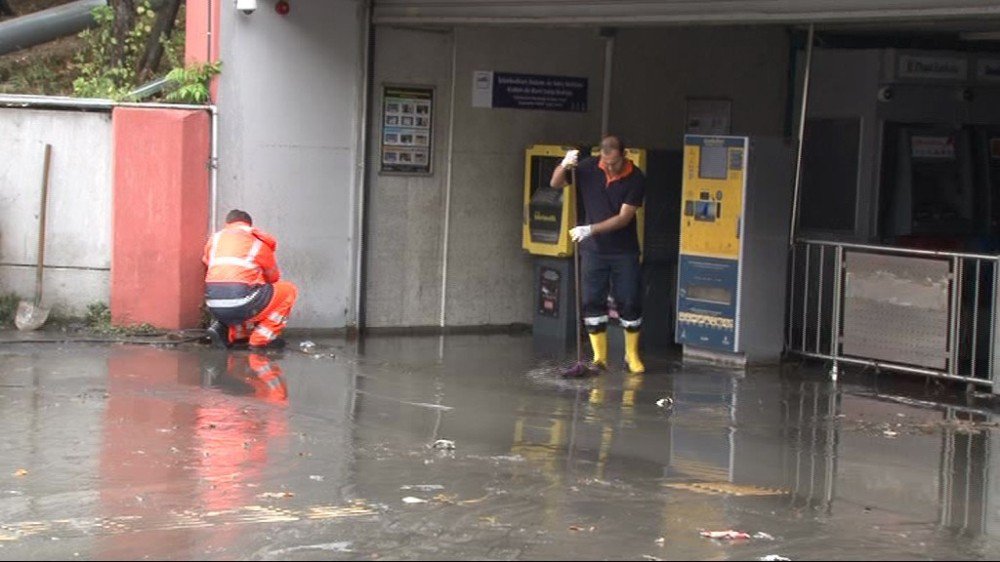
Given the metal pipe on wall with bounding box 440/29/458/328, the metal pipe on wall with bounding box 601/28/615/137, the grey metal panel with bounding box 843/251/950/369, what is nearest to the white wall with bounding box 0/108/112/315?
the metal pipe on wall with bounding box 440/29/458/328

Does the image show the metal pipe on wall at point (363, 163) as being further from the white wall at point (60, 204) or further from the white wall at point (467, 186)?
the white wall at point (60, 204)

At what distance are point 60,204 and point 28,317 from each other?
98 centimetres

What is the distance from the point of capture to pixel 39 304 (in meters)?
12.6

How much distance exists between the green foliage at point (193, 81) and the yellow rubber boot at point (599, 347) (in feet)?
12.8

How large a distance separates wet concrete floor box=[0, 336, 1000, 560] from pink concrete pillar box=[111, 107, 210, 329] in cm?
62

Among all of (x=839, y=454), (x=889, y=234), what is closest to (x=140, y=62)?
(x=889, y=234)

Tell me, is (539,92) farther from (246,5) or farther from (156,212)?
(156,212)

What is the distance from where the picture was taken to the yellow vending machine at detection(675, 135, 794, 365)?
38.7 ft

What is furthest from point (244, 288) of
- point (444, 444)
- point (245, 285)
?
point (444, 444)

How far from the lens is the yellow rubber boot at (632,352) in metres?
11.7

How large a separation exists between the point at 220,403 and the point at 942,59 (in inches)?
288

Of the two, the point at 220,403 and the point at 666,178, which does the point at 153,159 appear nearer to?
the point at 220,403

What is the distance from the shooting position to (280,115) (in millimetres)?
12844

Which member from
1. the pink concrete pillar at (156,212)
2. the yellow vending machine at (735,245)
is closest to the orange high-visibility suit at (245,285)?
the pink concrete pillar at (156,212)
